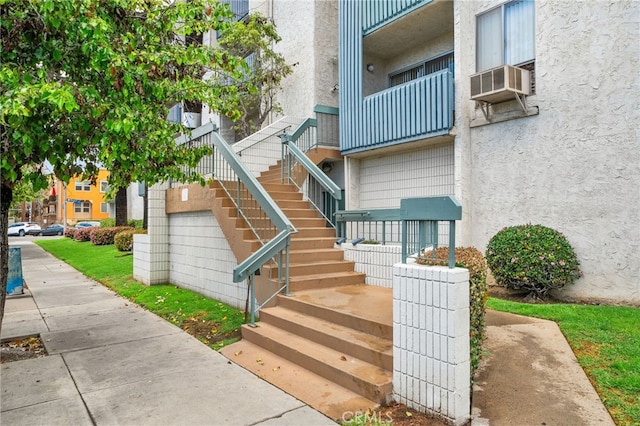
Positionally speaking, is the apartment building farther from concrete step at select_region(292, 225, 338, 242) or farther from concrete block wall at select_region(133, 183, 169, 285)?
concrete block wall at select_region(133, 183, 169, 285)

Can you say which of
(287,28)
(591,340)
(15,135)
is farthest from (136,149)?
(287,28)

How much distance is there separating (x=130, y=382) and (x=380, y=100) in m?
8.15

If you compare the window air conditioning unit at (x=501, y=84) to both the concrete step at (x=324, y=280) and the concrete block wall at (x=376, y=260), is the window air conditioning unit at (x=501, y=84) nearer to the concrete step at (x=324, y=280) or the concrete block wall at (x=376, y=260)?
the concrete block wall at (x=376, y=260)

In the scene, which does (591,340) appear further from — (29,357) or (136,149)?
(29,357)

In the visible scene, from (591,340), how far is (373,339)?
257 cm

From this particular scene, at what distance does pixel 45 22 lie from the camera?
4.19 metres

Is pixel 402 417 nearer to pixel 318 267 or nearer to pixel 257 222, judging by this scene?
pixel 318 267

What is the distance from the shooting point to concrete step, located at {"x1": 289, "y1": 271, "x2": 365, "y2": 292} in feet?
21.0

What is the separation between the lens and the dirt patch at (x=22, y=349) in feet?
17.8

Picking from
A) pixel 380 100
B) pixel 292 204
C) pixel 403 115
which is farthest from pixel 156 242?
pixel 403 115

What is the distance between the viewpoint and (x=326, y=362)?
434 cm

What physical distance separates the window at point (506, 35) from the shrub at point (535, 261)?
342cm

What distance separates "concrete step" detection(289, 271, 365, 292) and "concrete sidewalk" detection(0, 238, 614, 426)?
5.36ft

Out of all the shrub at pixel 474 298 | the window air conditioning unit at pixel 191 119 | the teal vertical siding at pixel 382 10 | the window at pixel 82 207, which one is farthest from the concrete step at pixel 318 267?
the window at pixel 82 207
